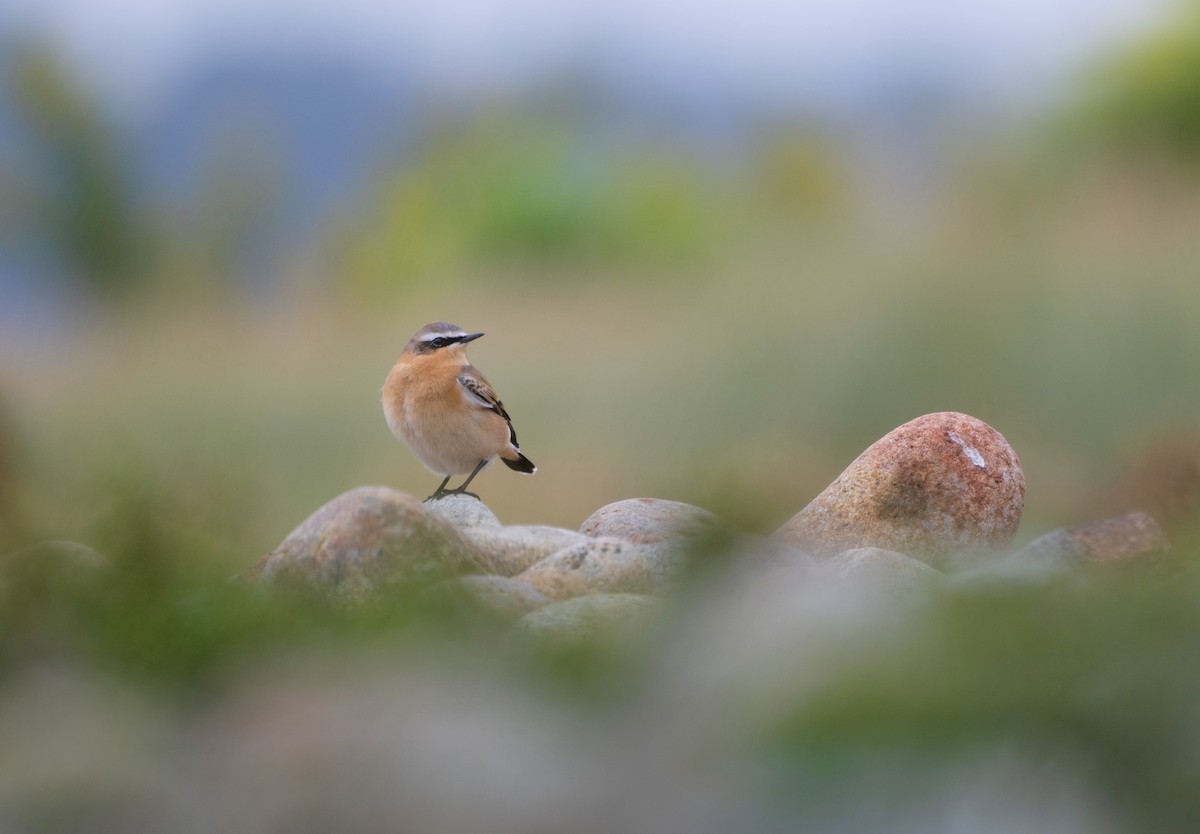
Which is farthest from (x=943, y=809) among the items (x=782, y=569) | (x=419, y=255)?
(x=419, y=255)

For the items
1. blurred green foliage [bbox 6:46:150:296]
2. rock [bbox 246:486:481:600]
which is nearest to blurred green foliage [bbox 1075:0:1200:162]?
blurred green foliage [bbox 6:46:150:296]

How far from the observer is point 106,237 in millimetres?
16000

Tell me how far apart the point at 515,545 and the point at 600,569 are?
1.13ft

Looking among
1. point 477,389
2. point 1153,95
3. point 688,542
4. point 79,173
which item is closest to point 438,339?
point 477,389

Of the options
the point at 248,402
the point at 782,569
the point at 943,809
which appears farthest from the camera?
the point at 248,402

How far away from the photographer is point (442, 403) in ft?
10.9

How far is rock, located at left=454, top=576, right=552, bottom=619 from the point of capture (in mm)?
1944

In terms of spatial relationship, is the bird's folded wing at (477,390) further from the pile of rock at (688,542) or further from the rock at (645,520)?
the rock at (645,520)

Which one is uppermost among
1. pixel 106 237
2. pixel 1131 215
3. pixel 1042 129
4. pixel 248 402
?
pixel 1042 129

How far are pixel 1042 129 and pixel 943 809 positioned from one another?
18.0 meters

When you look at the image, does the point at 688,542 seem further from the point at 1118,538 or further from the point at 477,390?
the point at 477,390

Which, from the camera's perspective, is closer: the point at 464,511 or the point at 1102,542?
the point at 1102,542

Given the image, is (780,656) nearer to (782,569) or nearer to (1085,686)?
(1085,686)

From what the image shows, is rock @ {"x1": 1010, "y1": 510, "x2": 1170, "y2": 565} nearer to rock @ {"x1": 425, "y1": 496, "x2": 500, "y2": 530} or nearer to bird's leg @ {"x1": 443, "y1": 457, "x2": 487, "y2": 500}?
rock @ {"x1": 425, "y1": 496, "x2": 500, "y2": 530}
